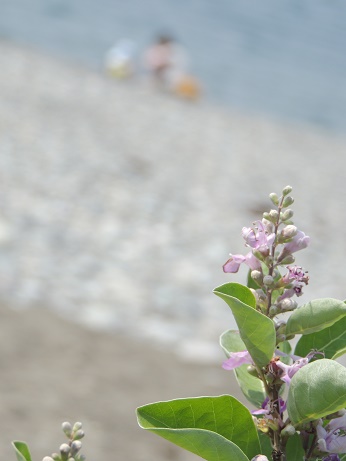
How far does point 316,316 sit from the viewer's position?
96cm

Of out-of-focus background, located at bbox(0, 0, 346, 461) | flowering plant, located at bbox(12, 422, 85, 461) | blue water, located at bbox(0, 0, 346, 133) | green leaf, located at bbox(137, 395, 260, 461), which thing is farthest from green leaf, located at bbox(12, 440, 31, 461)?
blue water, located at bbox(0, 0, 346, 133)

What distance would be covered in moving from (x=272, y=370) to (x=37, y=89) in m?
16.9

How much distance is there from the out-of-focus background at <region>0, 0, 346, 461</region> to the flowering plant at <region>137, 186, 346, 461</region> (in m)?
1.47

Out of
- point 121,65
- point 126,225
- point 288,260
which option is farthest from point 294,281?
point 121,65

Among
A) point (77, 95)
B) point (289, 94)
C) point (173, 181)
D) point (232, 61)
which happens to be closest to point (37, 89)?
point (77, 95)

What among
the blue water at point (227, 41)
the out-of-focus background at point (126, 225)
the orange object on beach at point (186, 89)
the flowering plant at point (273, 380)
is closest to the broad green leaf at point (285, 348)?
the flowering plant at point (273, 380)

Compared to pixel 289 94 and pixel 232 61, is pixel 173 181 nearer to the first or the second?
pixel 289 94

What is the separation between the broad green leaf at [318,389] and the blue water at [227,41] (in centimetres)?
2415

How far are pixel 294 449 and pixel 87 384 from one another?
5210 mm

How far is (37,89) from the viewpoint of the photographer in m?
17.5

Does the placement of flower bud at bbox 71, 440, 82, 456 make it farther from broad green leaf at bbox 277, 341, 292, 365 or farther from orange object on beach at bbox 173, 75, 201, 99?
orange object on beach at bbox 173, 75, 201, 99

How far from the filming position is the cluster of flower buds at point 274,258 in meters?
0.98

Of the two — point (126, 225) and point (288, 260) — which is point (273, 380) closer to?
point (288, 260)

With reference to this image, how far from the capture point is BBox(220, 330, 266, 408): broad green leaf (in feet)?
3.39
